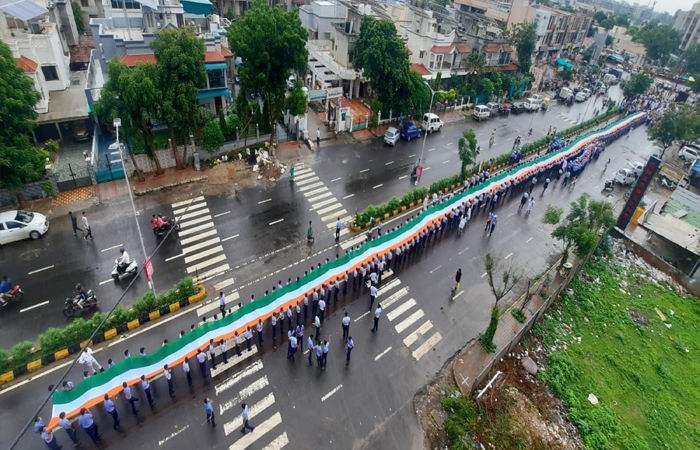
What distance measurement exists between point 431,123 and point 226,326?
1376 inches

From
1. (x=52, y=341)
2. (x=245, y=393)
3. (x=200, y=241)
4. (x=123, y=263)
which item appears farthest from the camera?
(x=200, y=241)

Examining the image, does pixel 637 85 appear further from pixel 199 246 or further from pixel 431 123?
pixel 199 246

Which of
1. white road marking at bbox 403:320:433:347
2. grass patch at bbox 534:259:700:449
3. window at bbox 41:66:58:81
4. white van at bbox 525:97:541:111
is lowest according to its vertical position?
grass patch at bbox 534:259:700:449

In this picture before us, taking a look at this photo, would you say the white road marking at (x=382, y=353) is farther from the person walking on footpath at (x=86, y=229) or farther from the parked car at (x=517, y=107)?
the parked car at (x=517, y=107)

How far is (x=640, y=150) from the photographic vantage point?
4875 centimetres

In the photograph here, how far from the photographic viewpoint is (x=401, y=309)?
22328mm

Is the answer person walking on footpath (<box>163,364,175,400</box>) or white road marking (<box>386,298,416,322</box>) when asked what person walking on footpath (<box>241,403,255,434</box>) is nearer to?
person walking on footpath (<box>163,364,175,400</box>)

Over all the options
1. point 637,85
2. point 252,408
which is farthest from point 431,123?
point 637,85

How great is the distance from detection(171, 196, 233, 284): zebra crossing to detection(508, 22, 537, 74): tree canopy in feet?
179

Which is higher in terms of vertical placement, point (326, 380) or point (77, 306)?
point (77, 306)

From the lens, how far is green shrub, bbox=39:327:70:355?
17.3 metres

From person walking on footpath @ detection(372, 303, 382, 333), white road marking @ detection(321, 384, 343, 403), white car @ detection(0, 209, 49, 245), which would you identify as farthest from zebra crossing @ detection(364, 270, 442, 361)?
white car @ detection(0, 209, 49, 245)

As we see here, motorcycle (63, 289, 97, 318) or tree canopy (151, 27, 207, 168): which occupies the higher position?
tree canopy (151, 27, 207, 168)

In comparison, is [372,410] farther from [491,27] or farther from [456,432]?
[491,27]
